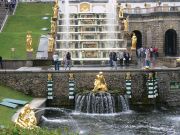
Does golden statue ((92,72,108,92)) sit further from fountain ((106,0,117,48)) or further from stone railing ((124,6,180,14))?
stone railing ((124,6,180,14))

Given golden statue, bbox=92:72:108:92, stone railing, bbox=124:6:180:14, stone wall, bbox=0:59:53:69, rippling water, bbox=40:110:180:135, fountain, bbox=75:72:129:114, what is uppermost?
stone railing, bbox=124:6:180:14

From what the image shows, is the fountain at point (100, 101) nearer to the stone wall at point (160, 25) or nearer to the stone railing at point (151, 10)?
the stone wall at point (160, 25)

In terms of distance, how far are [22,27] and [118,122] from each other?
123 feet

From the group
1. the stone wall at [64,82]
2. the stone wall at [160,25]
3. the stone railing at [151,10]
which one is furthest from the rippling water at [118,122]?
the stone railing at [151,10]

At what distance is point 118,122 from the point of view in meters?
44.0

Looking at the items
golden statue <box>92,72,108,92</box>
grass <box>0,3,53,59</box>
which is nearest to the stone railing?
grass <box>0,3,53,59</box>

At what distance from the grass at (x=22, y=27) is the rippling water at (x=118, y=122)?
18986 millimetres

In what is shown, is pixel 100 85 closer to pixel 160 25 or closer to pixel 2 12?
A: pixel 160 25

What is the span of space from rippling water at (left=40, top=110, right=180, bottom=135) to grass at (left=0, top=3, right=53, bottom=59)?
62.3 ft

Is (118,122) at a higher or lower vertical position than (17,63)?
lower

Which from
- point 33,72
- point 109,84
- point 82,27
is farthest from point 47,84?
point 82,27

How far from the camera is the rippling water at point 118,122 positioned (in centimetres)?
4009

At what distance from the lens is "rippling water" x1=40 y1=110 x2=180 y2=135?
40.1m

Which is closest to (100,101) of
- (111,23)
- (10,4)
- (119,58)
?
(119,58)
